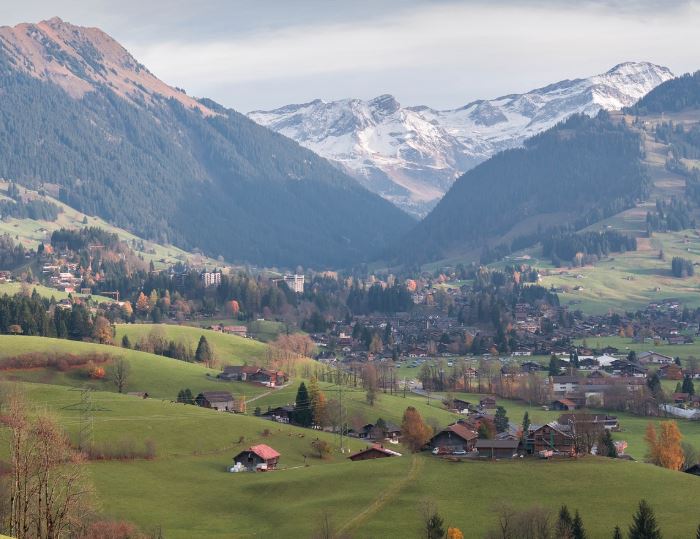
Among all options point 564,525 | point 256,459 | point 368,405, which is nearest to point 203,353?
point 368,405

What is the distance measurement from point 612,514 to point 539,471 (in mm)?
11027

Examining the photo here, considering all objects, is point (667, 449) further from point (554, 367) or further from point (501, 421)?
point (554, 367)

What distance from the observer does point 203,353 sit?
184 metres

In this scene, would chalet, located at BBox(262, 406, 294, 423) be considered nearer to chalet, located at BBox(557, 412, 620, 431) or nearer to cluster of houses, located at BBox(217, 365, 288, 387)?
cluster of houses, located at BBox(217, 365, 288, 387)

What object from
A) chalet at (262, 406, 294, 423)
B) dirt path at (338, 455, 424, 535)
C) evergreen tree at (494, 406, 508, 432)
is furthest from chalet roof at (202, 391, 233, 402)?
dirt path at (338, 455, 424, 535)

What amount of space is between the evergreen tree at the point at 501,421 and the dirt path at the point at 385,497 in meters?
35.3

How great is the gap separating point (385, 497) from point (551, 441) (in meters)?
17.3

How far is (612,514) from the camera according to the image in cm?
8631

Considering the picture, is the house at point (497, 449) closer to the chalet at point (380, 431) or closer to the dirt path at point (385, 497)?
the dirt path at point (385, 497)

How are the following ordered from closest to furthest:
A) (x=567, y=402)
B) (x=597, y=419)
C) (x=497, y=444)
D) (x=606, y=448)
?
(x=497, y=444)
(x=606, y=448)
(x=597, y=419)
(x=567, y=402)

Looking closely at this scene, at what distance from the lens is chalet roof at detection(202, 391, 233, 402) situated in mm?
143000

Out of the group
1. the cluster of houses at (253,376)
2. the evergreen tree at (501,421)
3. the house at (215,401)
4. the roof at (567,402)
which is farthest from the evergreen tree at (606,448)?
the cluster of houses at (253,376)

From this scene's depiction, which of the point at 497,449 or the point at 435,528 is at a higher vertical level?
the point at 497,449

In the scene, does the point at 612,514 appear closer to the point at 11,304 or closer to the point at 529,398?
the point at 529,398
